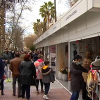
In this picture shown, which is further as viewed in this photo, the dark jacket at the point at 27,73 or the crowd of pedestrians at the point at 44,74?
the dark jacket at the point at 27,73

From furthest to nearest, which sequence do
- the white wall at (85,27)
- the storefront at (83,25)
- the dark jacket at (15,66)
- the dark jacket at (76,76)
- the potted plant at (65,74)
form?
the potted plant at (65,74) → the dark jacket at (15,66) → the white wall at (85,27) → the dark jacket at (76,76) → the storefront at (83,25)

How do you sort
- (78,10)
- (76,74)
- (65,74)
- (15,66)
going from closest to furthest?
(76,74), (78,10), (15,66), (65,74)

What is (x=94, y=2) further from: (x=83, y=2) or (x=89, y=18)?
(x=89, y=18)

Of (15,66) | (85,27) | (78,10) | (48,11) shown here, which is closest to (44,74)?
(15,66)

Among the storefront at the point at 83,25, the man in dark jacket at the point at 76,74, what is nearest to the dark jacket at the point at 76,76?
the man in dark jacket at the point at 76,74

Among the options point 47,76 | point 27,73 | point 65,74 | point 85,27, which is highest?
point 85,27

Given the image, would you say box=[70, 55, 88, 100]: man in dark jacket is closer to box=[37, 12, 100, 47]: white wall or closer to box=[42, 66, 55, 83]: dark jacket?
box=[37, 12, 100, 47]: white wall

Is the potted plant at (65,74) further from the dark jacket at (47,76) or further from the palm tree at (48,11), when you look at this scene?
the palm tree at (48,11)

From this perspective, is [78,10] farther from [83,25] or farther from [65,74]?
[65,74]

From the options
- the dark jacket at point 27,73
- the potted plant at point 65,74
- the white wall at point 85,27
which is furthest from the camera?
the potted plant at point 65,74

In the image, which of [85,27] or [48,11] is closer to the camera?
[85,27]

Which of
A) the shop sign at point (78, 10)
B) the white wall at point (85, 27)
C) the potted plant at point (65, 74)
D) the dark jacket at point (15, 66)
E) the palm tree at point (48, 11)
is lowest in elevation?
the potted plant at point (65, 74)

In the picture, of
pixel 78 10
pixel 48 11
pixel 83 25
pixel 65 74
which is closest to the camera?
pixel 78 10

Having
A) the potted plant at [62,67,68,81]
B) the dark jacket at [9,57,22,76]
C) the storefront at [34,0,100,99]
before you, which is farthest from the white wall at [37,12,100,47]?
the potted plant at [62,67,68,81]
